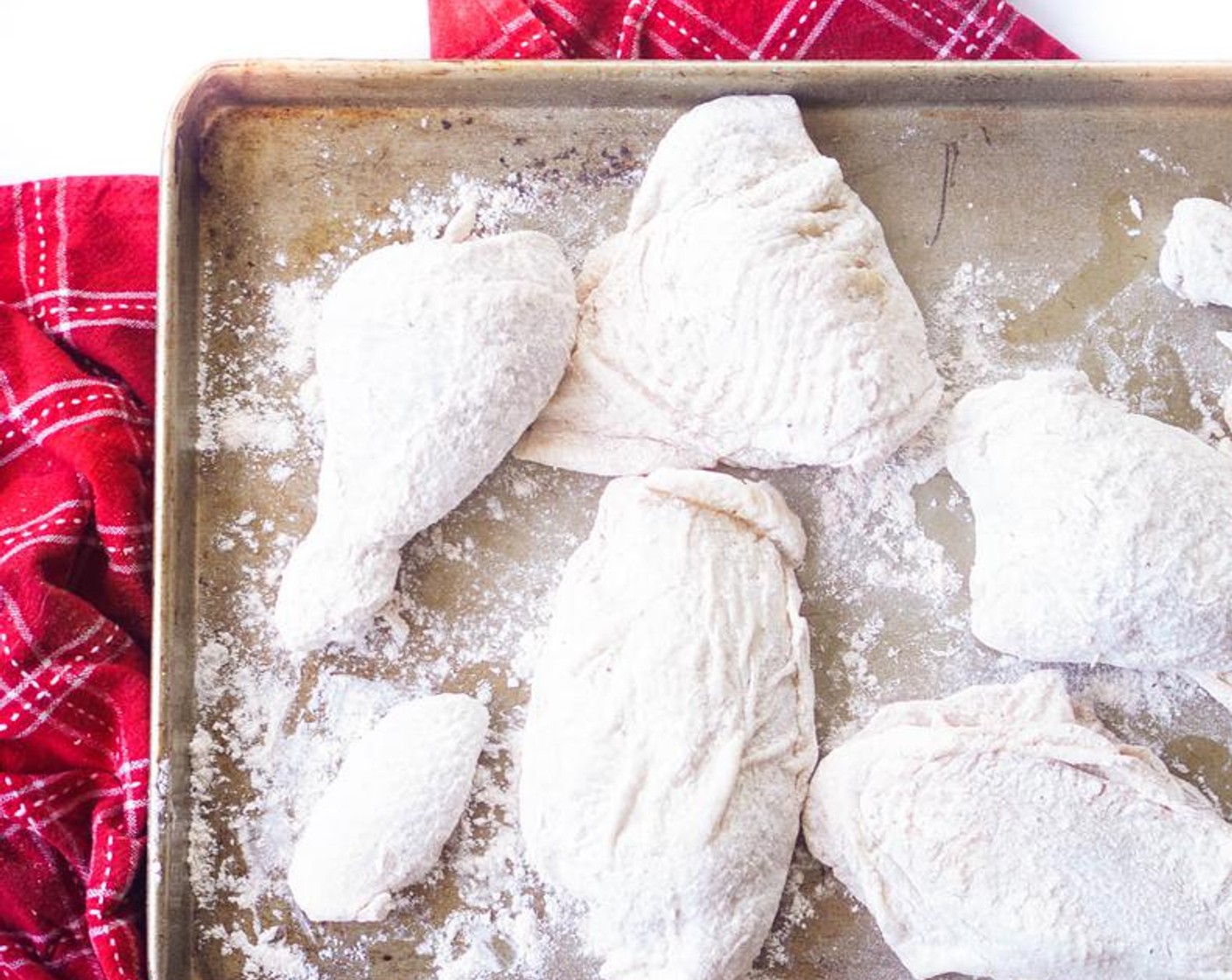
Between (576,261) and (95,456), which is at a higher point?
(576,261)

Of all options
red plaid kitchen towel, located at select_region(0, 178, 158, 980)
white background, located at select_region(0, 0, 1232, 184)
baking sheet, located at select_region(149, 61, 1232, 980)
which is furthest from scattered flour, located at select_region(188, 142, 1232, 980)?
white background, located at select_region(0, 0, 1232, 184)

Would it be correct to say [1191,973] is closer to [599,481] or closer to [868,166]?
[599,481]

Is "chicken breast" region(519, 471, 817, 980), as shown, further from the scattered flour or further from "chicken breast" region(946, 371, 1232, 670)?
"chicken breast" region(946, 371, 1232, 670)

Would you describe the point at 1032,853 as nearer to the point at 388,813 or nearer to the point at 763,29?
the point at 388,813

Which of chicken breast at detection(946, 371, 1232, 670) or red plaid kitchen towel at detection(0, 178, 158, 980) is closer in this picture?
chicken breast at detection(946, 371, 1232, 670)

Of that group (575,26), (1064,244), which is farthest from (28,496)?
(1064,244)

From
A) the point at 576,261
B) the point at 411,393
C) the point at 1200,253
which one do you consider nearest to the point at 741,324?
the point at 576,261
